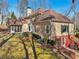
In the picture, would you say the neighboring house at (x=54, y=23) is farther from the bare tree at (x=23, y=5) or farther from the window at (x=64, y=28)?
the bare tree at (x=23, y=5)

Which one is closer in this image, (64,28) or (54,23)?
(54,23)

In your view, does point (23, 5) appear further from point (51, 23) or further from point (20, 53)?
point (20, 53)

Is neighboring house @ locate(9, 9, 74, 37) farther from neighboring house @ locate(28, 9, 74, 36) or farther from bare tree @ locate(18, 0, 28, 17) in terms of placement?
bare tree @ locate(18, 0, 28, 17)

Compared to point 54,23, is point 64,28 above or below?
below

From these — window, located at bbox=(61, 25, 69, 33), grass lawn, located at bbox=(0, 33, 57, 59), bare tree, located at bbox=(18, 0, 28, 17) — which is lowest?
grass lawn, located at bbox=(0, 33, 57, 59)

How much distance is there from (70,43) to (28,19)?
16.5 meters

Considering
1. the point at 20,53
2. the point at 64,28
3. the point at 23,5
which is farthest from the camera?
the point at 64,28

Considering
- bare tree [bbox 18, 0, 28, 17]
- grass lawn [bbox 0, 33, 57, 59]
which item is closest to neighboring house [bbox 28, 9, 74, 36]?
bare tree [bbox 18, 0, 28, 17]

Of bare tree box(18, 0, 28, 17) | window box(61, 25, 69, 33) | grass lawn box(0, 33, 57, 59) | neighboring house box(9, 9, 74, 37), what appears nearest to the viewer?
grass lawn box(0, 33, 57, 59)

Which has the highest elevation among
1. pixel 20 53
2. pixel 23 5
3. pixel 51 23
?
pixel 23 5

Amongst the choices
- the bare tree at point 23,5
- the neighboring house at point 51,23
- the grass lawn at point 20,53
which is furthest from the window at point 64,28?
the grass lawn at point 20,53

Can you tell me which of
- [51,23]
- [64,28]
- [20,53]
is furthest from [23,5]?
[20,53]

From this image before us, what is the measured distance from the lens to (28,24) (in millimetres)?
31375

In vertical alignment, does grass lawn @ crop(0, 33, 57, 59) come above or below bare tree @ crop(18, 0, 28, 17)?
below
